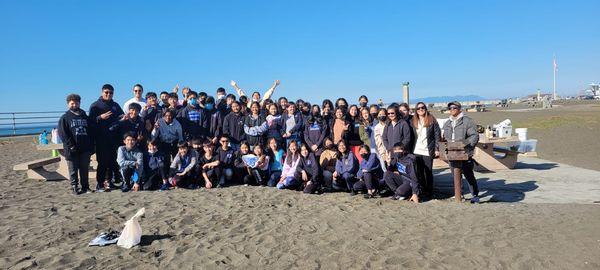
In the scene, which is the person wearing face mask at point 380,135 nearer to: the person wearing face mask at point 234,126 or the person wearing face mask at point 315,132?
the person wearing face mask at point 315,132

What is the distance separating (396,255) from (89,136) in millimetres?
5718

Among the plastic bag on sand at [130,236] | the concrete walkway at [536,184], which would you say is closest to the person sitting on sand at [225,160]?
the plastic bag on sand at [130,236]

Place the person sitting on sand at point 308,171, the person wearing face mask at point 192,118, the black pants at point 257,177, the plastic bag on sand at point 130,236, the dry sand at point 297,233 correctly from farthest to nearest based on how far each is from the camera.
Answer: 1. the person wearing face mask at point 192,118
2. the black pants at point 257,177
3. the person sitting on sand at point 308,171
4. the plastic bag on sand at point 130,236
5. the dry sand at point 297,233

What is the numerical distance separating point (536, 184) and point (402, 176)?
2.82 meters

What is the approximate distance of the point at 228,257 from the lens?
13.3 ft

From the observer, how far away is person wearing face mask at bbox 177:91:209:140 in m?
8.11

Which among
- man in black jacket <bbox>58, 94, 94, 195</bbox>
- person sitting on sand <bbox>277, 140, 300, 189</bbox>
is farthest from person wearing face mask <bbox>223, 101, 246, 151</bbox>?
man in black jacket <bbox>58, 94, 94, 195</bbox>

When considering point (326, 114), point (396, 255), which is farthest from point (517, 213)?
point (326, 114)

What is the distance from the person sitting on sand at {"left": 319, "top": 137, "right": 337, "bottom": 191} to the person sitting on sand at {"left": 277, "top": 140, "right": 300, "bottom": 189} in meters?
0.47

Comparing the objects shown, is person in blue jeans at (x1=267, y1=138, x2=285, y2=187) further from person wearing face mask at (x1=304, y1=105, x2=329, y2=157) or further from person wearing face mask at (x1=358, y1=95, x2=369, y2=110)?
person wearing face mask at (x1=358, y1=95, x2=369, y2=110)

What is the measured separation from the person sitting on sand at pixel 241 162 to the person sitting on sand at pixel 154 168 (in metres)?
1.36

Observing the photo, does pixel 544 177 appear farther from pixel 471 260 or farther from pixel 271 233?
pixel 271 233

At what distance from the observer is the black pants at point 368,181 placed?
6.81m

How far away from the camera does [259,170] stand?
7773 mm
